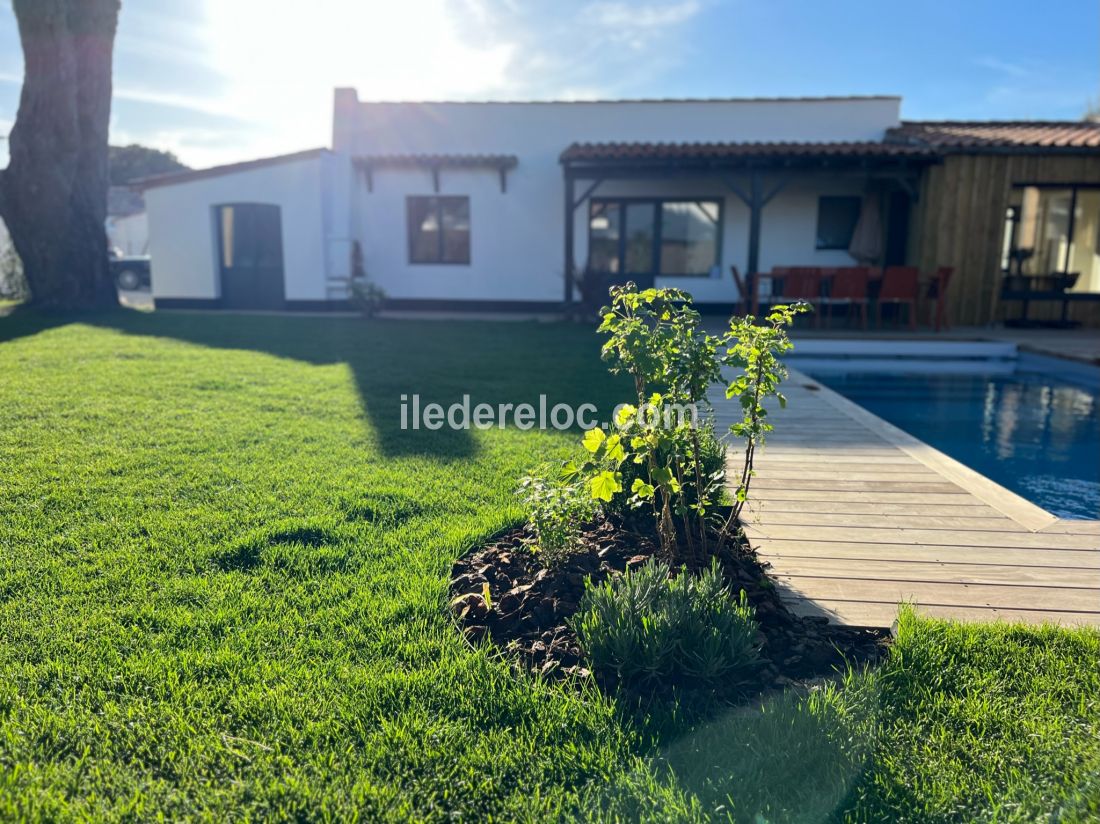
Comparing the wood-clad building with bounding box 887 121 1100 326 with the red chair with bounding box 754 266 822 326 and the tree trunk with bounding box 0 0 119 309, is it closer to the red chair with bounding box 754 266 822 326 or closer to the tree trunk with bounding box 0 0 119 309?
the red chair with bounding box 754 266 822 326

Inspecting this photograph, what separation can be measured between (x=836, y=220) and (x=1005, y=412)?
824cm

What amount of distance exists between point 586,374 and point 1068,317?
1035 centimetres

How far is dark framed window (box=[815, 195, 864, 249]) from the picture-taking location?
1497 centimetres

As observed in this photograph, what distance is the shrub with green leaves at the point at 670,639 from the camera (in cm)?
231

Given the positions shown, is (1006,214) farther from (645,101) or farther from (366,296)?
(366,296)

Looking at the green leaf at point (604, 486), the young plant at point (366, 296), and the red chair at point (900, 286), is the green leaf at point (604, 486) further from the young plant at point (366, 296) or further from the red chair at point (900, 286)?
the young plant at point (366, 296)

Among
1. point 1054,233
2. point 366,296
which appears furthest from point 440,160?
point 1054,233

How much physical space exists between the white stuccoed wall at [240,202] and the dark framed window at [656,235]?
5.52m

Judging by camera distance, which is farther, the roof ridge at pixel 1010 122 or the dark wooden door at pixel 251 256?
the dark wooden door at pixel 251 256

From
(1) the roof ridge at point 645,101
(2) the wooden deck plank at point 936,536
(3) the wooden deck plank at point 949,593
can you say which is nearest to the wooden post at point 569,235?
(1) the roof ridge at point 645,101

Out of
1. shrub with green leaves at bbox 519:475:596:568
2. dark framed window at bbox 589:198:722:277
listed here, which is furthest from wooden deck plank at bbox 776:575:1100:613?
dark framed window at bbox 589:198:722:277

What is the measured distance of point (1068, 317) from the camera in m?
13.4

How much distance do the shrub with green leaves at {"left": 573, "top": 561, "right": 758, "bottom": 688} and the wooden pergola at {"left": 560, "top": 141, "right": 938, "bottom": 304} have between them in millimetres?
10446

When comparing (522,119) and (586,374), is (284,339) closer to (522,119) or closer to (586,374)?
(586,374)
